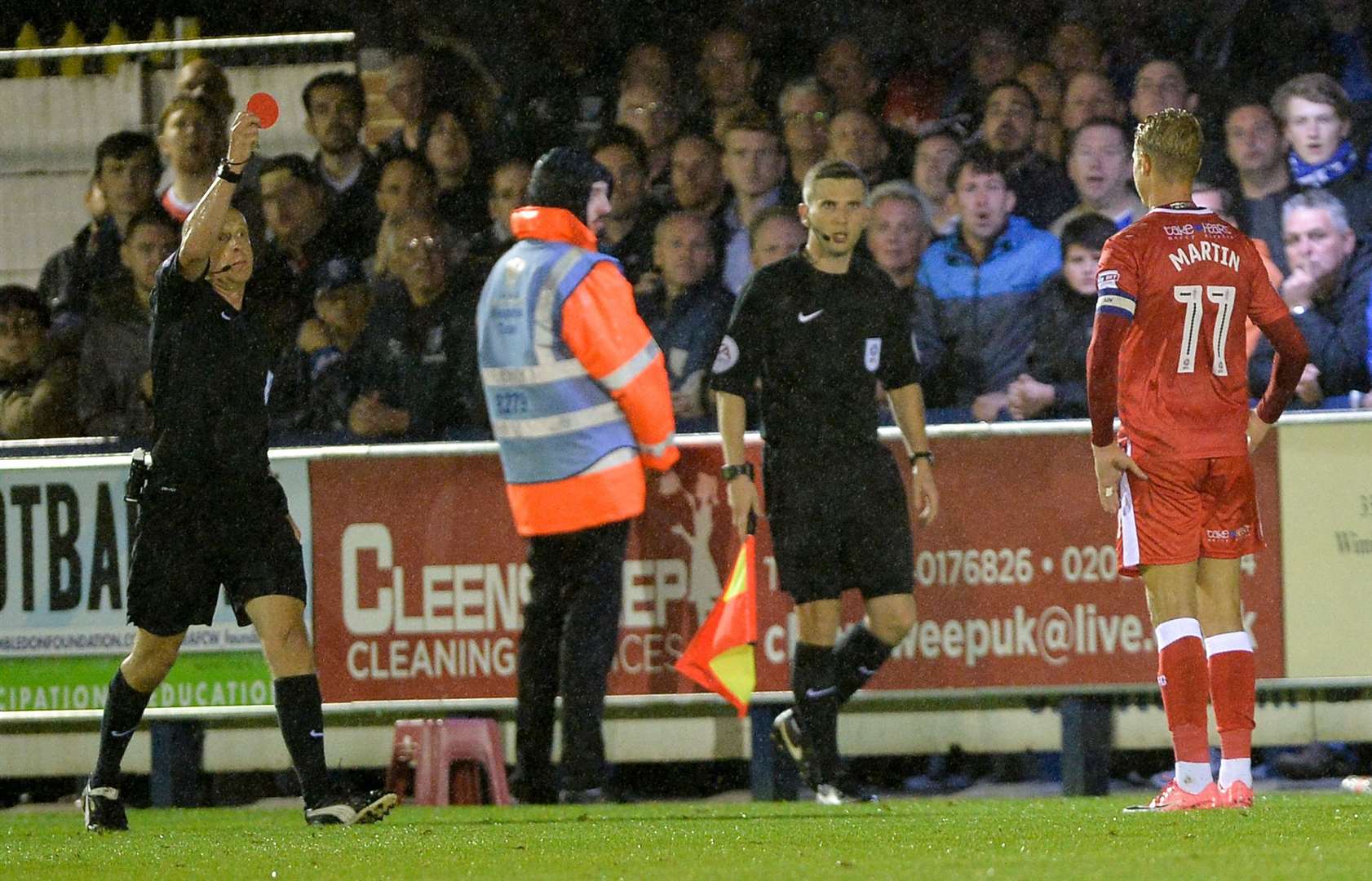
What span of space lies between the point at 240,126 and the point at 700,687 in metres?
3.15

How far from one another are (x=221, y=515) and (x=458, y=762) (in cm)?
216

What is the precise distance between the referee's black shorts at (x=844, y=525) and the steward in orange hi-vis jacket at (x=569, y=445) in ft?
1.72

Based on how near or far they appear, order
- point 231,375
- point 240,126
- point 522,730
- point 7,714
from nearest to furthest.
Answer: point 240,126, point 231,375, point 522,730, point 7,714

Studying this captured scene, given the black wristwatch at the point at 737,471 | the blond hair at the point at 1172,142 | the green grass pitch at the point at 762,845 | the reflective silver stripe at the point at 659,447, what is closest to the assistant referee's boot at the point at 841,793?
the green grass pitch at the point at 762,845

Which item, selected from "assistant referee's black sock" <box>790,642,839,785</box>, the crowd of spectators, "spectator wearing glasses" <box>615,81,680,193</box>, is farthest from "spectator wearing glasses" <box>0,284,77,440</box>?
"assistant referee's black sock" <box>790,642,839,785</box>

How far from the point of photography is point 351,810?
22.5 ft

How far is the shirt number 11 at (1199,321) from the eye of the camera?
258 inches

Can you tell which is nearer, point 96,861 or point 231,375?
point 96,861

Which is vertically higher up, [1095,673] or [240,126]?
[240,126]

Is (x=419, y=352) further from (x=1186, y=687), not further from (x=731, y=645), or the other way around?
(x=1186, y=687)

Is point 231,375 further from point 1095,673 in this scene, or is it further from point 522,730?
point 1095,673

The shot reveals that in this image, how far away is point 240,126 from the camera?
641 centimetres

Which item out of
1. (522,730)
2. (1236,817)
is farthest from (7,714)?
(1236,817)

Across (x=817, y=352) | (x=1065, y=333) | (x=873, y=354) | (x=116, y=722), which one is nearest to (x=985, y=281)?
(x=1065, y=333)
